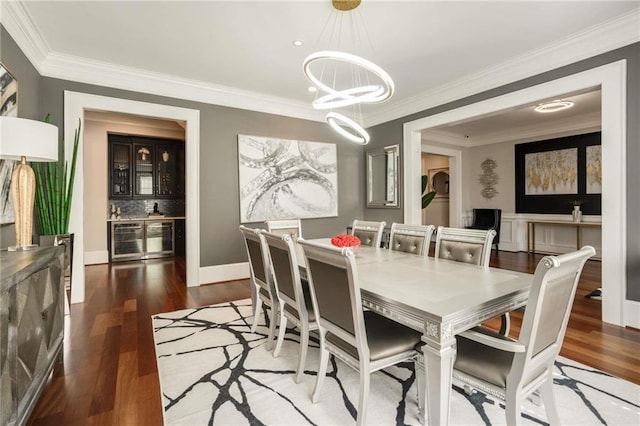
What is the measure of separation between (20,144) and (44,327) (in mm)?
1176

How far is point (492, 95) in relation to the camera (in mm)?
3811

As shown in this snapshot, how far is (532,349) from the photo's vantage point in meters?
1.25

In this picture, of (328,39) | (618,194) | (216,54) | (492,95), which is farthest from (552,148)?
(216,54)

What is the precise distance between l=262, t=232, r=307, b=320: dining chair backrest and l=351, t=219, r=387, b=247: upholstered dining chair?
132cm

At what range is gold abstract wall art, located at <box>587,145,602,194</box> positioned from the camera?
5847 mm

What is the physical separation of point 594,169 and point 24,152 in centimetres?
824

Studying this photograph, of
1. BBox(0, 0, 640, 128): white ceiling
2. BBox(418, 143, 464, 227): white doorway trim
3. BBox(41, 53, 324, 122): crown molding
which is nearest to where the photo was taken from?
BBox(0, 0, 640, 128): white ceiling

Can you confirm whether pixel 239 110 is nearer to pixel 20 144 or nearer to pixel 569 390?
pixel 20 144

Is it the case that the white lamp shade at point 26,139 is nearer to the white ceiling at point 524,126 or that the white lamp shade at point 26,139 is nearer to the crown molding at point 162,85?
the crown molding at point 162,85

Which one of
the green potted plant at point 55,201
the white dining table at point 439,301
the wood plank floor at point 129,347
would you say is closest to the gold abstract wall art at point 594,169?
the wood plank floor at point 129,347

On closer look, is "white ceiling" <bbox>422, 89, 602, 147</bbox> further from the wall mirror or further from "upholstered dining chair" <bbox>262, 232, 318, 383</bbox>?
"upholstered dining chair" <bbox>262, 232, 318, 383</bbox>

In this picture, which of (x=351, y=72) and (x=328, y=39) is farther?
(x=351, y=72)

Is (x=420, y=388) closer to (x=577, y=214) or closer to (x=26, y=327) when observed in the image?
(x=26, y=327)

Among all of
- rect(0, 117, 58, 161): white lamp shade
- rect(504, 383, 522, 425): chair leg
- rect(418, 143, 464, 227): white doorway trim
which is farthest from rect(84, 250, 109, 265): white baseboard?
rect(418, 143, 464, 227): white doorway trim
